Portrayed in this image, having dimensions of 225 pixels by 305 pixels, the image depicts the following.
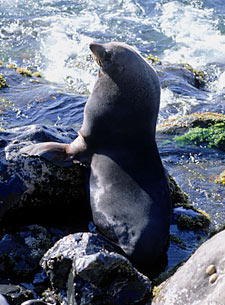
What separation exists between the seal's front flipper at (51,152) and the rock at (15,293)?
1.56 metres

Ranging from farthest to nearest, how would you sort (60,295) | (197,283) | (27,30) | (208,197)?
(27,30)
(208,197)
(60,295)
(197,283)

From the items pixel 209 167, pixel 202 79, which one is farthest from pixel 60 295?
pixel 202 79

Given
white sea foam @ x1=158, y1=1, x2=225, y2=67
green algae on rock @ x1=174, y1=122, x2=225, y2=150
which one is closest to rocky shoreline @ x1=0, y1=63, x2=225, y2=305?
green algae on rock @ x1=174, y1=122, x2=225, y2=150

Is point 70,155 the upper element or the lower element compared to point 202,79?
upper

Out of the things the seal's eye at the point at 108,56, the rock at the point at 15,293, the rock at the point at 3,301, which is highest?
the seal's eye at the point at 108,56

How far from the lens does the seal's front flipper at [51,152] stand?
552 centimetres

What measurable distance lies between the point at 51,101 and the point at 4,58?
4.10m

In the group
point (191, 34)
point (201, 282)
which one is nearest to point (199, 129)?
point (201, 282)

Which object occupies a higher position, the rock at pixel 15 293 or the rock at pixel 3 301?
the rock at pixel 3 301

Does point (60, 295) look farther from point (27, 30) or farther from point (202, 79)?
point (27, 30)

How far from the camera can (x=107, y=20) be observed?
59.3 ft

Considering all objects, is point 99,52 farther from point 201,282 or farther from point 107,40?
point 107,40

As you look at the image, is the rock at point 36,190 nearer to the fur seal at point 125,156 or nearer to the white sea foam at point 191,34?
the fur seal at point 125,156

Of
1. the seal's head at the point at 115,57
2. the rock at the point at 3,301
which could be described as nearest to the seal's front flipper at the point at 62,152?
the seal's head at the point at 115,57
